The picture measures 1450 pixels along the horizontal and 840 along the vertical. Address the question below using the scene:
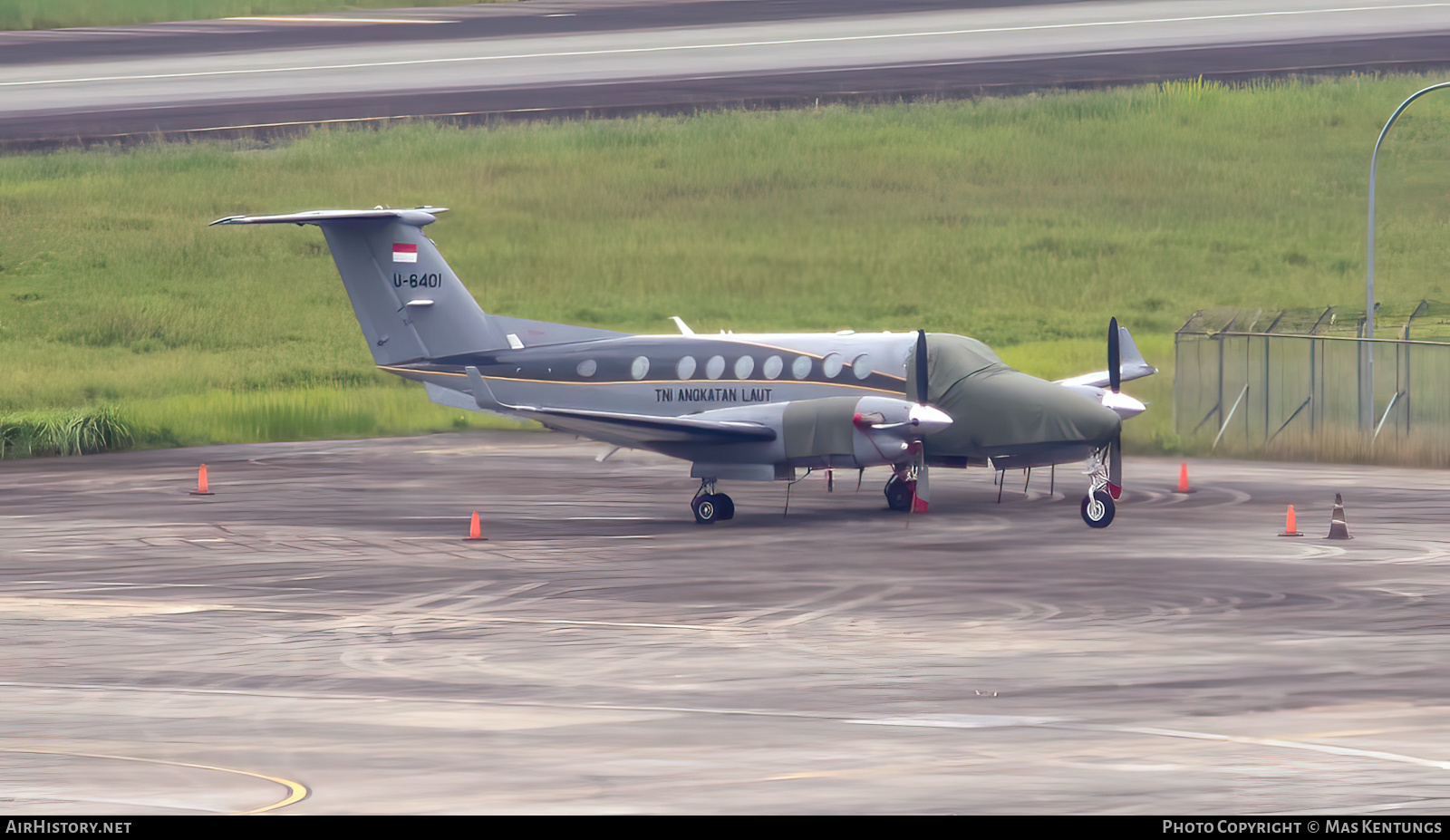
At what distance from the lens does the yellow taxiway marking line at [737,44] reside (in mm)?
60125

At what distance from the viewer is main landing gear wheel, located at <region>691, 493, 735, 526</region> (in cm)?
2831

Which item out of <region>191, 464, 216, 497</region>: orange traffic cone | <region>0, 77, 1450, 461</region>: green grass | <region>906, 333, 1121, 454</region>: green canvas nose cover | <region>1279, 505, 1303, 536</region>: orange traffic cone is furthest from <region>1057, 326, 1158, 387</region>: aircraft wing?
<region>0, 77, 1450, 461</region>: green grass

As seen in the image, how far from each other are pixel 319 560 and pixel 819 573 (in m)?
6.29

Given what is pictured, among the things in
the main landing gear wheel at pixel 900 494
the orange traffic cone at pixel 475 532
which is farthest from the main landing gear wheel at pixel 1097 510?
the orange traffic cone at pixel 475 532

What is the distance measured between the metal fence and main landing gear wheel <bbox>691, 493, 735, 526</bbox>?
45.8 feet

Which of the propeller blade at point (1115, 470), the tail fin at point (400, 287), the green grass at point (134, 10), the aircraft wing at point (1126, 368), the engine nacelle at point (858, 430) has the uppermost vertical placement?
the green grass at point (134, 10)

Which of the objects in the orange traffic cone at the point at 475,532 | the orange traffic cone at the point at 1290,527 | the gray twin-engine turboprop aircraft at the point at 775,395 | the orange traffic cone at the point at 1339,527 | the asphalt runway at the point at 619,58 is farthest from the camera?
the asphalt runway at the point at 619,58

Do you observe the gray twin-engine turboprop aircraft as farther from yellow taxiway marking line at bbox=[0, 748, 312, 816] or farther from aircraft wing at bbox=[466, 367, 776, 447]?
yellow taxiway marking line at bbox=[0, 748, 312, 816]

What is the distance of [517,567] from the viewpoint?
77.6 ft

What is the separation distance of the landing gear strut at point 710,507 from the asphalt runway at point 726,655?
44 cm

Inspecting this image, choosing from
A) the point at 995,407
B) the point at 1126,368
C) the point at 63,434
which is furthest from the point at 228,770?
the point at 63,434

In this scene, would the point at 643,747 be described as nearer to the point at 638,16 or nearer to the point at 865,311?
the point at 865,311

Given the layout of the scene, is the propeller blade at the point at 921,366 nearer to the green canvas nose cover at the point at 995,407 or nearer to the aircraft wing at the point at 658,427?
the green canvas nose cover at the point at 995,407

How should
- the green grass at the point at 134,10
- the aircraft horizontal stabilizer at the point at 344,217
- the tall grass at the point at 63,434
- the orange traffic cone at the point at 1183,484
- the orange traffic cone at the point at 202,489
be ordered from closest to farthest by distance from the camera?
1. the aircraft horizontal stabilizer at the point at 344,217
2. the orange traffic cone at the point at 1183,484
3. the orange traffic cone at the point at 202,489
4. the tall grass at the point at 63,434
5. the green grass at the point at 134,10
